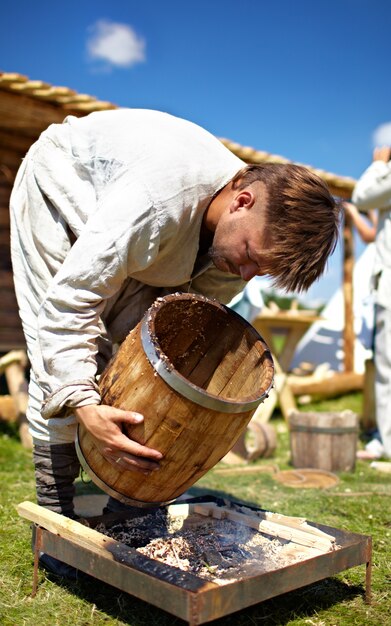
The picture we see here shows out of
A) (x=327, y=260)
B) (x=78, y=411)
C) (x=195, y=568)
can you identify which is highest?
(x=327, y=260)

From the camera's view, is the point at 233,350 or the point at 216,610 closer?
the point at 216,610

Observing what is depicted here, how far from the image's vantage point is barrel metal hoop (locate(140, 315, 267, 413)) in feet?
6.37

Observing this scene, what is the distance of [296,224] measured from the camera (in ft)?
7.12

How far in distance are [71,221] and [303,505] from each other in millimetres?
2273

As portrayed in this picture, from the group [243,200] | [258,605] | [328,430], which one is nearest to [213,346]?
[243,200]

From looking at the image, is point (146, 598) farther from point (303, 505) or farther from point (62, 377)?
point (303, 505)

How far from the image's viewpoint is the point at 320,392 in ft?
28.2

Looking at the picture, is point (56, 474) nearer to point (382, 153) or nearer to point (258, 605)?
point (258, 605)

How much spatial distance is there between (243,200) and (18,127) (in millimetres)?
4047

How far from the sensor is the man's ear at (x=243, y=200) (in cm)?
225

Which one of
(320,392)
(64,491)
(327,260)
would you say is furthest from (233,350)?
(320,392)

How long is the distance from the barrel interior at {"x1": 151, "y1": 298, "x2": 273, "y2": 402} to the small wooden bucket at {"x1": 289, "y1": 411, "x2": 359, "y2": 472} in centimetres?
260

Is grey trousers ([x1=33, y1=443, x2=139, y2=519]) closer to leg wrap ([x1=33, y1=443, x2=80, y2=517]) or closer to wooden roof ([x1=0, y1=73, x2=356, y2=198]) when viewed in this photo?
leg wrap ([x1=33, y1=443, x2=80, y2=517])

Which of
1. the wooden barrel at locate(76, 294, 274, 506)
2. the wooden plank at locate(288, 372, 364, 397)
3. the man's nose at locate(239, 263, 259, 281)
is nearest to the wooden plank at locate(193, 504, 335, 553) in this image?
the wooden barrel at locate(76, 294, 274, 506)
